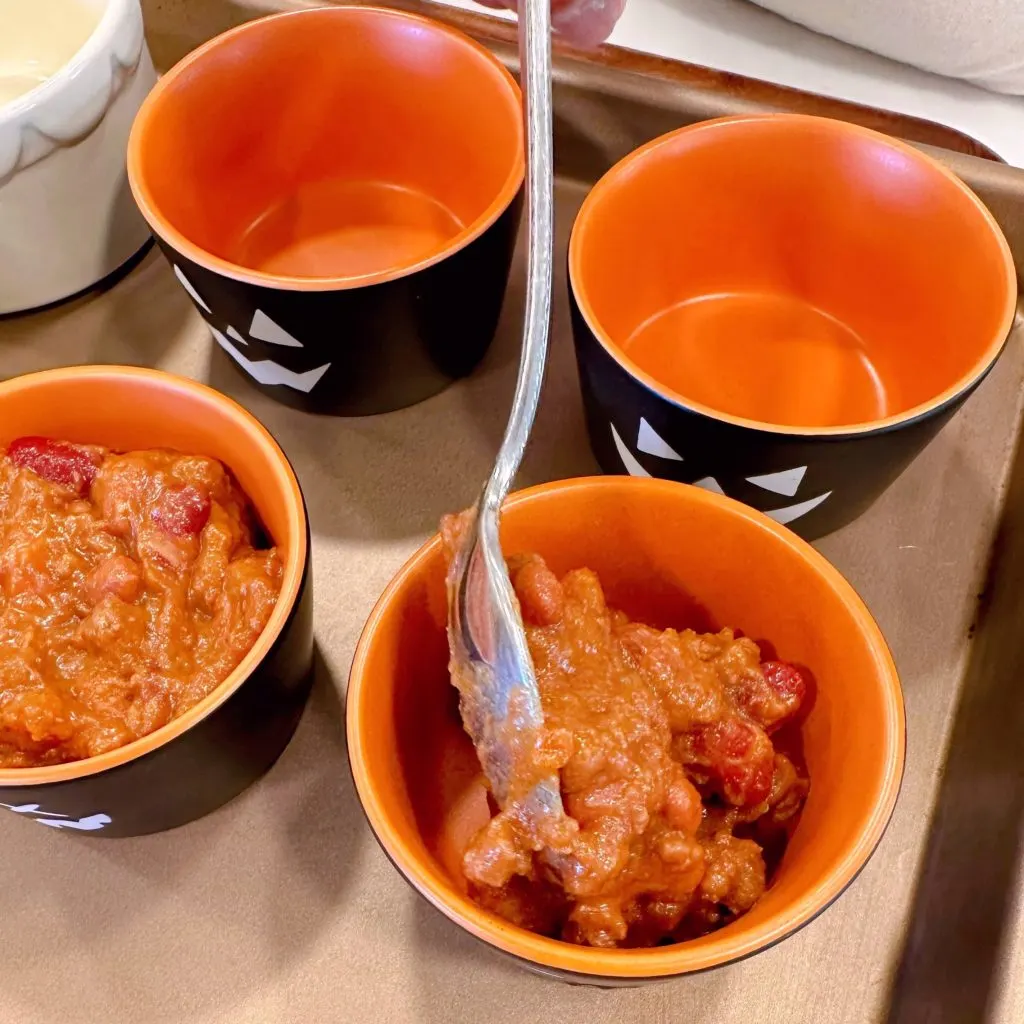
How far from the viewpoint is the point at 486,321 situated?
91 cm

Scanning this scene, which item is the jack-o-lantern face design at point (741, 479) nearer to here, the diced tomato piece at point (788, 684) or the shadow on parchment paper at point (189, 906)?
the diced tomato piece at point (788, 684)

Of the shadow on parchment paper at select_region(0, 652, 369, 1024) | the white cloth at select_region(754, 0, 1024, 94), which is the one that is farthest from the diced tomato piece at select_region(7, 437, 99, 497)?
the white cloth at select_region(754, 0, 1024, 94)

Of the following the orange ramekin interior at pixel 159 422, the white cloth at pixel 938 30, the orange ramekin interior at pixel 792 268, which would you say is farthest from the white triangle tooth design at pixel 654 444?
the white cloth at pixel 938 30

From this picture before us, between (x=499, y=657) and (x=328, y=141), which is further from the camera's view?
(x=328, y=141)

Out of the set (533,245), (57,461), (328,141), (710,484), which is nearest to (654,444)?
(710,484)

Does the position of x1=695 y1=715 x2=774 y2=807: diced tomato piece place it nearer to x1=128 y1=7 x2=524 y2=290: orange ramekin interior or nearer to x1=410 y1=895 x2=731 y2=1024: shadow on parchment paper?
x1=410 y1=895 x2=731 y2=1024: shadow on parchment paper

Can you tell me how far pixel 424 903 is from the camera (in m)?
0.72

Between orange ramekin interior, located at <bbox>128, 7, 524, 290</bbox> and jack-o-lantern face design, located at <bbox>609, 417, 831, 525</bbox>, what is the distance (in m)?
0.27

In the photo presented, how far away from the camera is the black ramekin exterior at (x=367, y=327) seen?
2.55ft

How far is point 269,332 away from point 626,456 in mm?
295

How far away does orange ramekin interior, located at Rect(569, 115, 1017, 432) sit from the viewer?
0.87 m

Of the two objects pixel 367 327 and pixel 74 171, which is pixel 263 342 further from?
pixel 74 171

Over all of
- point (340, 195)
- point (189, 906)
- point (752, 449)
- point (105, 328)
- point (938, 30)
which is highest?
point (938, 30)

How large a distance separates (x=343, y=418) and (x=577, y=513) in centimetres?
33
